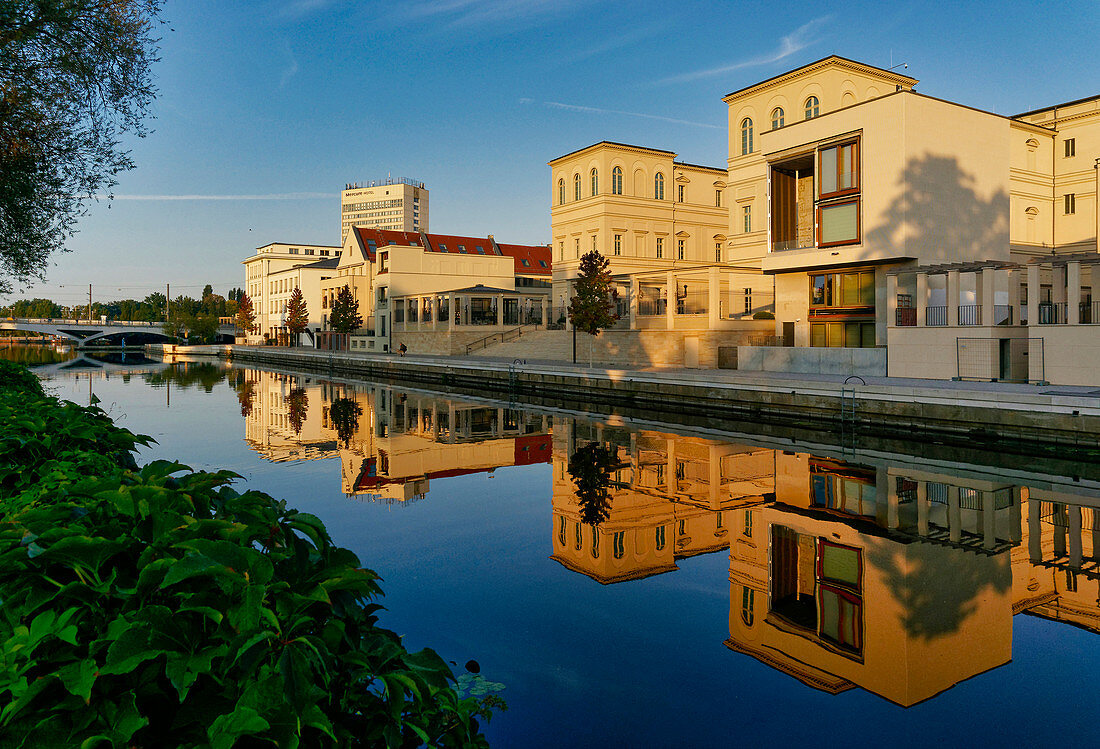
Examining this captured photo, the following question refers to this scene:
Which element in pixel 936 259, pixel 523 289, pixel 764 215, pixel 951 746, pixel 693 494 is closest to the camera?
pixel 951 746

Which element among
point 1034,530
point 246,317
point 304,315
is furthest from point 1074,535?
point 246,317

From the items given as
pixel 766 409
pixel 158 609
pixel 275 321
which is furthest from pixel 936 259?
pixel 275 321

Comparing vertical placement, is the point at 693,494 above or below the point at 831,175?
below

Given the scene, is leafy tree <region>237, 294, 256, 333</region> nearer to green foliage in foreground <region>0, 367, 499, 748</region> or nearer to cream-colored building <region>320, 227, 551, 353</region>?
cream-colored building <region>320, 227, 551, 353</region>

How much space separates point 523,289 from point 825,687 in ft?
193

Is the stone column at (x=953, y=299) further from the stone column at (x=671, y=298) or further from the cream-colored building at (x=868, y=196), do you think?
the stone column at (x=671, y=298)

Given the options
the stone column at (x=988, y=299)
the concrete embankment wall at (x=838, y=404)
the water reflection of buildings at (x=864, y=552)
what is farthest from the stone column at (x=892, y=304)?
the water reflection of buildings at (x=864, y=552)

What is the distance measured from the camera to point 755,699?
216 inches

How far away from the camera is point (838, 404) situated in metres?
20.0

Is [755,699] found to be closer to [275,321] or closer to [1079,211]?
[1079,211]

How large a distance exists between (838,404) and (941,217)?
1356 centimetres

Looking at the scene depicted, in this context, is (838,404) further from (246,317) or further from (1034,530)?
(246,317)

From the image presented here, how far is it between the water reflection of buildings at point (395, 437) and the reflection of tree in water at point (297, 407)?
31 mm

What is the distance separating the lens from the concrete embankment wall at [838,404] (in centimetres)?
1599
